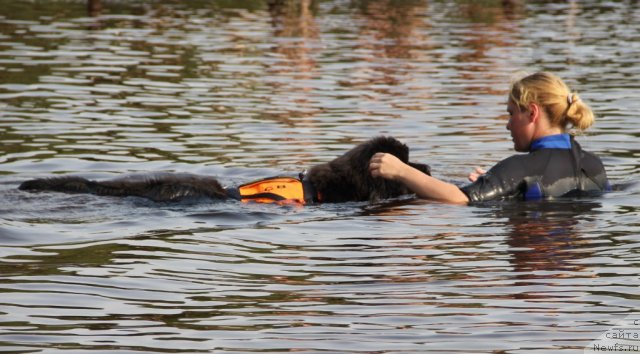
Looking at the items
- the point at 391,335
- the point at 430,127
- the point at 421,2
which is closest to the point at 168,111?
the point at 430,127

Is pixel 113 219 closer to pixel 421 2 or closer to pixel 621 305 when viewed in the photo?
pixel 621 305

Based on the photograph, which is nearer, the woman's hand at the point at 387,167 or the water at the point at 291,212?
the water at the point at 291,212

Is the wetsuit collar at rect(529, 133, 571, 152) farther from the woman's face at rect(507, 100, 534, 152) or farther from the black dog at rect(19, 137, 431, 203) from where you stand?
the black dog at rect(19, 137, 431, 203)

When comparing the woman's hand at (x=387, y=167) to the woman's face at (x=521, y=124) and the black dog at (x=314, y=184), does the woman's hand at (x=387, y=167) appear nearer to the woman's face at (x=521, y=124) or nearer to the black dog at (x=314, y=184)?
the black dog at (x=314, y=184)

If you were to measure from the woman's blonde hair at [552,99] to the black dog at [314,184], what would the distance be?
3.20ft

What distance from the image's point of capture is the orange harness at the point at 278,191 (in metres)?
9.57

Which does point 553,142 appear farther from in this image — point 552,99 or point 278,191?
point 278,191

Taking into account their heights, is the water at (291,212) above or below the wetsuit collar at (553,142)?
below

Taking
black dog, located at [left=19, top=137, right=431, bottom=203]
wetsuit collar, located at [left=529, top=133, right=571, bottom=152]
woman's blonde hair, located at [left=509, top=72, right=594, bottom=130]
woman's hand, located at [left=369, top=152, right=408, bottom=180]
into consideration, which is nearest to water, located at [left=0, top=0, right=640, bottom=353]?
black dog, located at [left=19, top=137, right=431, bottom=203]

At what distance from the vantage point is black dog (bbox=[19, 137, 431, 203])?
945cm

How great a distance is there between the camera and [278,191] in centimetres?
959

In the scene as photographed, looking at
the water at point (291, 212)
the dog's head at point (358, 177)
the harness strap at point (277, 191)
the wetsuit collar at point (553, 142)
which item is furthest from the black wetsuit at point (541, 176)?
the harness strap at point (277, 191)

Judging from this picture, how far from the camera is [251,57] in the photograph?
2122cm

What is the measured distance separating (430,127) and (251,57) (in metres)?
7.45
